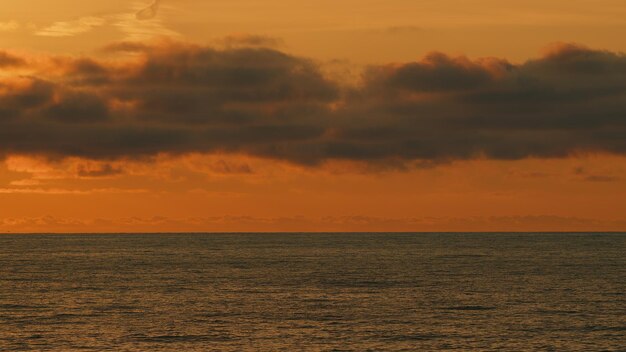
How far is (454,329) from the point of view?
87438 mm

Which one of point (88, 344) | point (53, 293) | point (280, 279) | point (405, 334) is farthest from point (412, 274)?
point (88, 344)

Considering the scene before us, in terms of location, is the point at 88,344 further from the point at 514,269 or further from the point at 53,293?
the point at 514,269

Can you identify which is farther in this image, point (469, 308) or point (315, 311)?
point (469, 308)

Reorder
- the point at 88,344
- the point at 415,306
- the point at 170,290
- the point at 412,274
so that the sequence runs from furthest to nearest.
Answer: the point at 412,274 < the point at 170,290 < the point at 415,306 < the point at 88,344

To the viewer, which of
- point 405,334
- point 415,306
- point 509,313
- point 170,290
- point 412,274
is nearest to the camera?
point 405,334

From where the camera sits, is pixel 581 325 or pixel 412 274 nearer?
pixel 581 325

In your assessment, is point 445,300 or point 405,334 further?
point 445,300

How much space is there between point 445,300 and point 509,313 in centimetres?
1381

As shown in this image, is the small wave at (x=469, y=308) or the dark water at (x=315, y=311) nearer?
the dark water at (x=315, y=311)

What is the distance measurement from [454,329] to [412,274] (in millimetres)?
73602

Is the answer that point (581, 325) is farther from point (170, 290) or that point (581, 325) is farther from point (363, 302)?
point (170, 290)

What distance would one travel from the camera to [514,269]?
588 feet

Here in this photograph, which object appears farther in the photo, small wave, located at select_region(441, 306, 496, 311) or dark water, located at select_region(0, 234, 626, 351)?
small wave, located at select_region(441, 306, 496, 311)

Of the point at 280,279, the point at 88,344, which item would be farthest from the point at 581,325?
the point at 280,279
